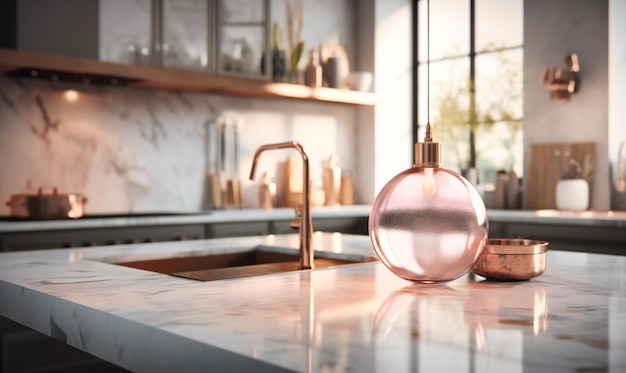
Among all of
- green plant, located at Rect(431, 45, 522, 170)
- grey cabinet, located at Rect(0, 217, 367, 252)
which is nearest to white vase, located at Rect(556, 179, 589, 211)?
green plant, located at Rect(431, 45, 522, 170)

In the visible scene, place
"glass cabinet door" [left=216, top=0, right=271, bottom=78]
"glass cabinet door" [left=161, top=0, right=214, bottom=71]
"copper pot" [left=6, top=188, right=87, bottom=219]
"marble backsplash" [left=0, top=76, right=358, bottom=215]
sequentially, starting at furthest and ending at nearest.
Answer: "glass cabinet door" [left=216, top=0, right=271, bottom=78], "glass cabinet door" [left=161, top=0, right=214, bottom=71], "marble backsplash" [left=0, top=76, right=358, bottom=215], "copper pot" [left=6, top=188, right=87, bottom=219]

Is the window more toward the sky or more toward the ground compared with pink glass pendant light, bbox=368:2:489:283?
more toward the sky

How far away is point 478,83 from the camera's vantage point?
201 inches

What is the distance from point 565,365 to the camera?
764 mm

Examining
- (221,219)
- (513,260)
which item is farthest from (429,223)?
(221,219)

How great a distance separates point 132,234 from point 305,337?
9.22ft

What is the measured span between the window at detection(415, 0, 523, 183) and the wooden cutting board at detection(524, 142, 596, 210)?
20 cm

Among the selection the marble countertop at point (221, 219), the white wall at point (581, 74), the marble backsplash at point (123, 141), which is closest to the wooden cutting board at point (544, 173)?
the white wall at point (581, 74)

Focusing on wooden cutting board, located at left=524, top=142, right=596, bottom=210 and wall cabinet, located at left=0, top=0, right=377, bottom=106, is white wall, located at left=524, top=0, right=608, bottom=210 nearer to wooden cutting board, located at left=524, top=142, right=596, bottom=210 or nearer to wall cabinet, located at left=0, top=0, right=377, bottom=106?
wooden cutting board, located at left=524, top=142, right=596, bottom=210

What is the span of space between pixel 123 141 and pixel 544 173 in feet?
8.93

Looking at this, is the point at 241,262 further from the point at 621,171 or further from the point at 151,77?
the point at 621,171

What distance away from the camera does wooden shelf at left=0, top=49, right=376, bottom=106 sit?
3471mm

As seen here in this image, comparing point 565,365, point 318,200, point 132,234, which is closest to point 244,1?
point 318,200

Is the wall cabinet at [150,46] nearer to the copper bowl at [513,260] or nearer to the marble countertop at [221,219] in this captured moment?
the marble countertop at [221,219]
